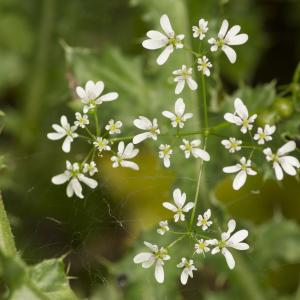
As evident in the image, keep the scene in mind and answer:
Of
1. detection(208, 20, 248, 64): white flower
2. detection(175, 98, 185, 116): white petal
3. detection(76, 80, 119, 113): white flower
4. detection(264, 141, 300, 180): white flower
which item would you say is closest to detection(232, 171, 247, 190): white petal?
detection(264, 141, 300, 180): white flower

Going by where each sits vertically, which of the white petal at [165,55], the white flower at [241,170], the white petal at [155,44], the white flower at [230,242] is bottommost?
the white flower at [230,242]

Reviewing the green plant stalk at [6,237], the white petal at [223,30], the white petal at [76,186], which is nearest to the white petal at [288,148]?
the white petal at [223,30]

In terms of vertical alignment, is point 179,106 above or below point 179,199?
above

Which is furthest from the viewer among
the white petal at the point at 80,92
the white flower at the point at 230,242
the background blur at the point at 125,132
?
the background blur at the point at 125,132

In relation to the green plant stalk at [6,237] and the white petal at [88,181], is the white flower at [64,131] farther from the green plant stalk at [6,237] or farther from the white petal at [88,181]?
the green plant stalk at [6,237]

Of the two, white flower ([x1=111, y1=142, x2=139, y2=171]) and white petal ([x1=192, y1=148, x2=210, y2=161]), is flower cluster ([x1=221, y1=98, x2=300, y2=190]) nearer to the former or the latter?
white petal ([x1=192, y1=148, x2=210, y2=161])

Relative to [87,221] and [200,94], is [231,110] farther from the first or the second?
[87,221]

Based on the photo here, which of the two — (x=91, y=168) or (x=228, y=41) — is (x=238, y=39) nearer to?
(x=228, y=41)

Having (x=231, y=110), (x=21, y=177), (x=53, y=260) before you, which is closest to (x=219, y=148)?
(x=231, y=110)

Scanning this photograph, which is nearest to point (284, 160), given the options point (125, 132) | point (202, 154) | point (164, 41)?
point (202, 154)
